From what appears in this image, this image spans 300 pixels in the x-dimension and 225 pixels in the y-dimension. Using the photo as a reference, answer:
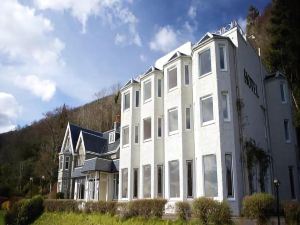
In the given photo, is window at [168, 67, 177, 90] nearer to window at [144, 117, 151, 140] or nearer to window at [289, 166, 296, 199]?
window at [144, 117, 151, 140]

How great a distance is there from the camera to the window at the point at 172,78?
2536 centimetres

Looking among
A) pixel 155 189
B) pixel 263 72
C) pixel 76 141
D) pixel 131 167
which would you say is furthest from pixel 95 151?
pixel 263 72

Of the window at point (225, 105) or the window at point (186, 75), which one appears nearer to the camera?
the window at point (225, 105)

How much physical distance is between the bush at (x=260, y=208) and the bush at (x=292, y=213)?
0.87 metres

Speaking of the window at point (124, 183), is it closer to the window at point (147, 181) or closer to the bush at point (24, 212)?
the window at point (147, 181)

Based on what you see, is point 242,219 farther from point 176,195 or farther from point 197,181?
point 176,195

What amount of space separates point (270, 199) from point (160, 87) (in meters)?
14.3

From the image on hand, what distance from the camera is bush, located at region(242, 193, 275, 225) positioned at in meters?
15.2

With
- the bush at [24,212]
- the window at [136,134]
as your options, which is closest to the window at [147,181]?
the window at [136,134]

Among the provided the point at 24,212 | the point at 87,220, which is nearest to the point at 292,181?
the point at 87,220

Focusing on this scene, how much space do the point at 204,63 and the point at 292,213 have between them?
12026 millimetres

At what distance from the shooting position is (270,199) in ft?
51.7

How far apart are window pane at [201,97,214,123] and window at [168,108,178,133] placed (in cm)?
285

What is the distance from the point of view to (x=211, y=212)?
15750 millimetres
